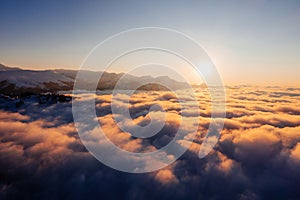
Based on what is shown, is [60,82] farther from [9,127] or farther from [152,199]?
[152,199]

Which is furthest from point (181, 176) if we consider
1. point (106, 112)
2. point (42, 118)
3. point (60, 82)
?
point (60, 82)

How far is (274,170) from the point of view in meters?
45.8

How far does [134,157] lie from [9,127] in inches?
1269

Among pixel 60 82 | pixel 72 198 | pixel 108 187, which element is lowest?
pixel 72 198

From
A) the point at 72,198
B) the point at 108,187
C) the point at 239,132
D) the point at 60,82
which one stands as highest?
the point at 60,82

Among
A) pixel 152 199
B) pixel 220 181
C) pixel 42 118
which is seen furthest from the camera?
pixel 42 118

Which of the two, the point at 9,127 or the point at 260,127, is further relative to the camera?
the point at 260,127

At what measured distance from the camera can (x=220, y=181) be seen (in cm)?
3859

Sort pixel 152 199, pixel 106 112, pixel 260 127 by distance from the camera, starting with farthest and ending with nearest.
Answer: pixel 106 112, pixel 260 127, pixel 152 199

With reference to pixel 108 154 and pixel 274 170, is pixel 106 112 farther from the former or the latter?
pixel 274 170

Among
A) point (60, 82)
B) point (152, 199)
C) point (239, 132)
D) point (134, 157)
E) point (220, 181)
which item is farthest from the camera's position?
point (60, 82)

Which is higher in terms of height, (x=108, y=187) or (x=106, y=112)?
(x=106, y=112)

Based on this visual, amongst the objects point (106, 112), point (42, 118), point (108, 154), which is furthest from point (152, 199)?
point (106, 112)

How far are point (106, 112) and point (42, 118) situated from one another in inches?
1032
